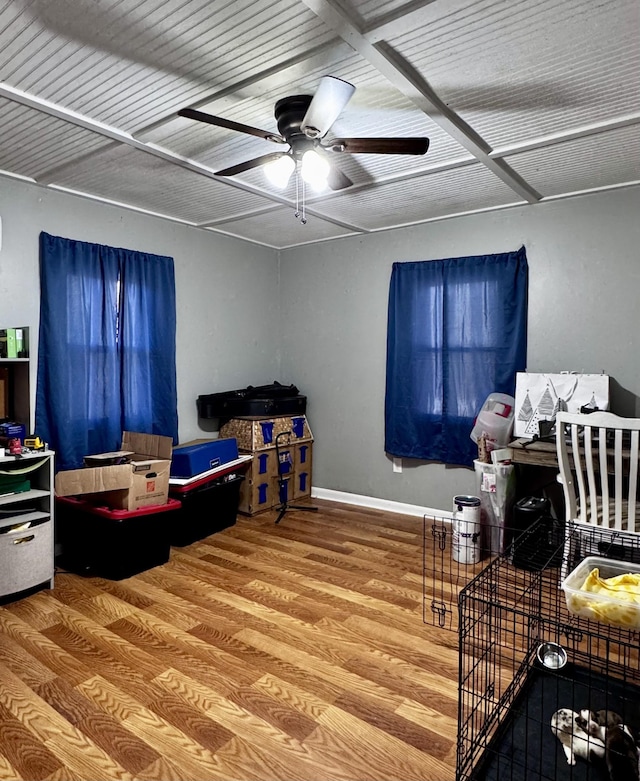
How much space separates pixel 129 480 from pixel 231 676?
1.41 metres

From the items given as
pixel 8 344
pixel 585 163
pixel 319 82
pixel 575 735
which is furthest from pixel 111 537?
pixel 585 163

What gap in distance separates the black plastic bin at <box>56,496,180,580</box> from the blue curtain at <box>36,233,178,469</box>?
16.3 inches

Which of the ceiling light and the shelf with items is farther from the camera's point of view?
the shelf with items

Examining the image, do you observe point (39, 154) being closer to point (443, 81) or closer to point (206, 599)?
point (443, 81)

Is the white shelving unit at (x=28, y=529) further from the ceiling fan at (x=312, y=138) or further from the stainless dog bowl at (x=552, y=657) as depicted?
the stainless dog bowl at (x=552, y=657)

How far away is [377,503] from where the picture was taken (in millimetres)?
4684

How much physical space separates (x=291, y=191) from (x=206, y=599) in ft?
8.76

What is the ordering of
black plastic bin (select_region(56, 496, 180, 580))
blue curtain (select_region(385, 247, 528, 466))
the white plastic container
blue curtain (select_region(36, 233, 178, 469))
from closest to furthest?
black plastic bin (select_region(56, 496, 180, 580))
blue curtain (select_region(36, 233, 178, 469))
the white plastic container
blue curtain (select_region(385, 247, 528, 466))

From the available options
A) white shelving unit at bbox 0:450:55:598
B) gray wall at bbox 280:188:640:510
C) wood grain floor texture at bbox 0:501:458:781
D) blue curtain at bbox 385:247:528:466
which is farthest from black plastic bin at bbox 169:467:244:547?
blue curtain at bbox 385:247:528:466

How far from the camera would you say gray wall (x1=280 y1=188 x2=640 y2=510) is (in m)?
3.50

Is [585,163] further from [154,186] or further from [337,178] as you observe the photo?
[154,186]

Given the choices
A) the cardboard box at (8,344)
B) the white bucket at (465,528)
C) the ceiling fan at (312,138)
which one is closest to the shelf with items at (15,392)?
the cardboard box at (8,344)

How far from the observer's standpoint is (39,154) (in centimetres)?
288

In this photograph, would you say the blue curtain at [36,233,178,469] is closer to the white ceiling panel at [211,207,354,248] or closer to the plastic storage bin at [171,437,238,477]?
the plastic storage bin at [171,437,238,477]
